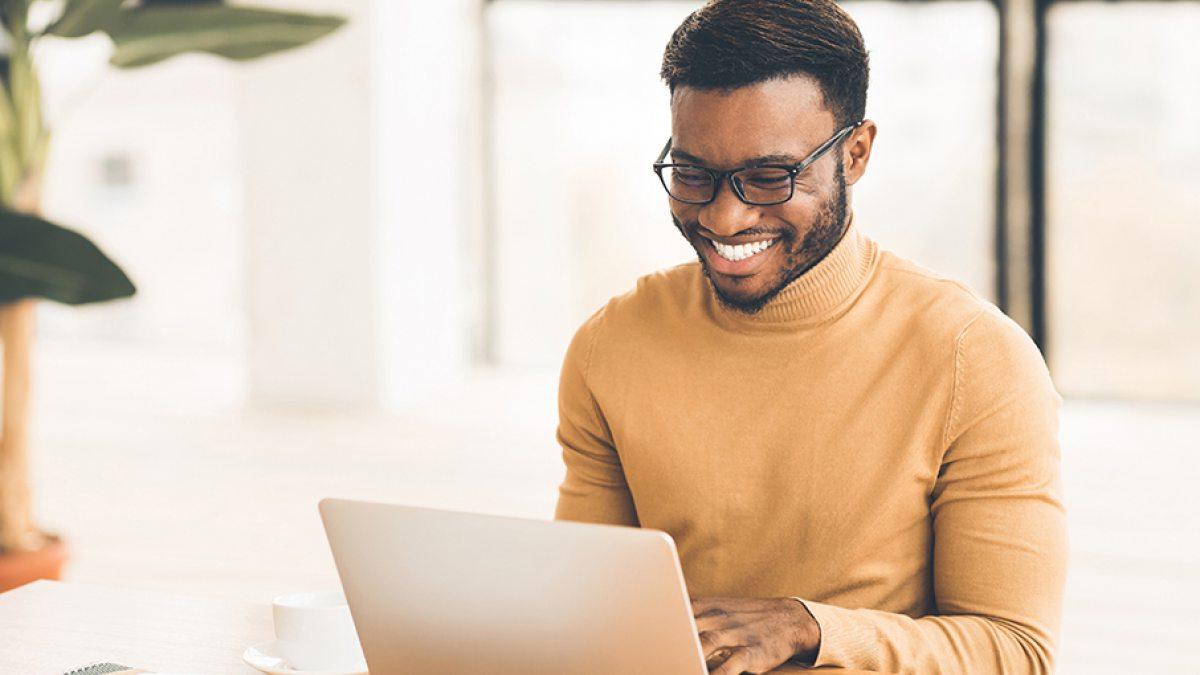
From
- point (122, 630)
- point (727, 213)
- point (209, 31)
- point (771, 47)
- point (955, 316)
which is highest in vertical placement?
point (209, 31)

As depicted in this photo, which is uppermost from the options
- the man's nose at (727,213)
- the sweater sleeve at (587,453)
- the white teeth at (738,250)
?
the man's nose at (727,213)

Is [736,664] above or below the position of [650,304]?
below

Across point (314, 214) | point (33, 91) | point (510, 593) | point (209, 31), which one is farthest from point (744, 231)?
point (314, 214)

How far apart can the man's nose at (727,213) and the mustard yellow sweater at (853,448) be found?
107 millimetres

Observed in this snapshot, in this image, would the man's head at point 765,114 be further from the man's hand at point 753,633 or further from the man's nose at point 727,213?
the man's hand at point 753,633

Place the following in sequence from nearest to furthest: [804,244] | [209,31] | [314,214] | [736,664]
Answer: [736,664] → [804,244] → [209,31] → [314,214]

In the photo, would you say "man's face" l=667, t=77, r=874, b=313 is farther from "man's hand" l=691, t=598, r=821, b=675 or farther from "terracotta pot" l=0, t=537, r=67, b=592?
"terracotta pot" l=0, t=537, r=67, b=592

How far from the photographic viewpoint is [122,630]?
1294 mm

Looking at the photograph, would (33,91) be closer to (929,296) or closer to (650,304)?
(650,304)

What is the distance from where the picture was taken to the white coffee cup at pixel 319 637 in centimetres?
114

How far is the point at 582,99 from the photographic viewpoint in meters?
6.12

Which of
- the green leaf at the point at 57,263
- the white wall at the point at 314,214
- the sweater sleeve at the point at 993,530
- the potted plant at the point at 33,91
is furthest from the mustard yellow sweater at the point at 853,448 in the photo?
the white wall at the point at 314,214

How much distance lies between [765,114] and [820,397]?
29 centimetres

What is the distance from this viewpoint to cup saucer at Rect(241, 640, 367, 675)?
113cm
